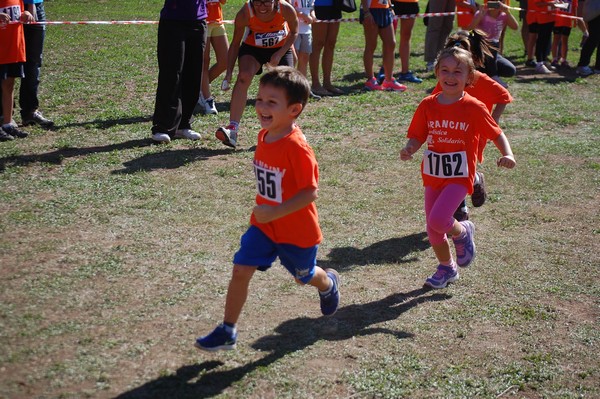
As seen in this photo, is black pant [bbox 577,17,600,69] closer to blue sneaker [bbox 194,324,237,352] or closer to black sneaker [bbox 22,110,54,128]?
black sneaker [bbox 22,110,54,128]

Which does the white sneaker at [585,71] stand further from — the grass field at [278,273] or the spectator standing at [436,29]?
the grass field at [278,273]

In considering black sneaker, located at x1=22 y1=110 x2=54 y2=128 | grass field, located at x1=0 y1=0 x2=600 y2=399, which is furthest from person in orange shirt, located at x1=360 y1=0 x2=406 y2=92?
black sneaker, located at x1=22 y1=110 x2=54 y2=128

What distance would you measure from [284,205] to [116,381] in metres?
1.34

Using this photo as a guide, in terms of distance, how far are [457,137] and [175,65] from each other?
4.15 meters

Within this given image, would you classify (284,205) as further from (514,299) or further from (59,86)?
(59,86)

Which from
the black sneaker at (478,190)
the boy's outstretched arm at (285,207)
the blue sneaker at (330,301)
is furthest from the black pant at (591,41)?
the boy's outstretched arm at (285,207)

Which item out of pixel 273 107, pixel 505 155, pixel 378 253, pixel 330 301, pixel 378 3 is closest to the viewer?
pixel 273 107

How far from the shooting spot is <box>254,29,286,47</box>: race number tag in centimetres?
891

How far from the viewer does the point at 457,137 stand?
5715 mm

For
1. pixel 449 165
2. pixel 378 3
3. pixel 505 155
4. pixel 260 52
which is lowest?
pixel 449 165

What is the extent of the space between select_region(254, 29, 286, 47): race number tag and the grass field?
3.84 ft

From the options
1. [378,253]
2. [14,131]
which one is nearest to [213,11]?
[14,131]

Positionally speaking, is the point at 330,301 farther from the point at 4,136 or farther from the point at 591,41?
the point at 591,41

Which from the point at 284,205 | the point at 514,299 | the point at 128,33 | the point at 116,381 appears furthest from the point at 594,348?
the point at 128,33
